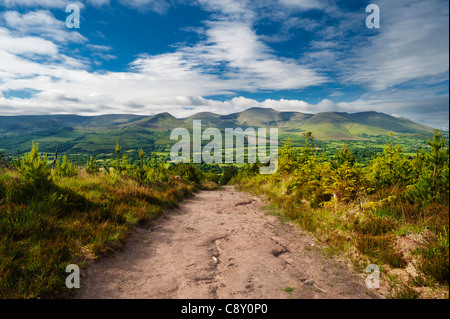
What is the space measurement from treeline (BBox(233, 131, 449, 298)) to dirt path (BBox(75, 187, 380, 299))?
71cm

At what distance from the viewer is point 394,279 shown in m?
4.37

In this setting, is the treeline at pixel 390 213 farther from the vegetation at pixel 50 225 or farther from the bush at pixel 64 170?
the bush at pixel 64 170

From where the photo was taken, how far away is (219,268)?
5180 millimetres

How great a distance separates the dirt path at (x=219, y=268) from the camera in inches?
163

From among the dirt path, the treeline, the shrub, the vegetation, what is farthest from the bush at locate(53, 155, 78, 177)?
the treeline

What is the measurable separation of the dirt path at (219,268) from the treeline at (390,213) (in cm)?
71

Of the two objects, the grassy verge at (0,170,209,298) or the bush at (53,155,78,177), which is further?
the bush at (53,155,78,177)

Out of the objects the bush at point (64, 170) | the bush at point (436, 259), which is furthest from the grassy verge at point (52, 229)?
the bush at point (436, 259)

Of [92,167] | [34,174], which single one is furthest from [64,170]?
[34,174]

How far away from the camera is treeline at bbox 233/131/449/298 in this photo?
172 inches

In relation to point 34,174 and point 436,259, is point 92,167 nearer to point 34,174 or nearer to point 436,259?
point 34,174

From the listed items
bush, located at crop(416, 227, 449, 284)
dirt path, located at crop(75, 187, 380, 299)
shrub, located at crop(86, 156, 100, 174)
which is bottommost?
dirt path, located at crop(75, 187, 380, 299)

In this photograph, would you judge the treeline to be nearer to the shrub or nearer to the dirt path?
the dirt path
